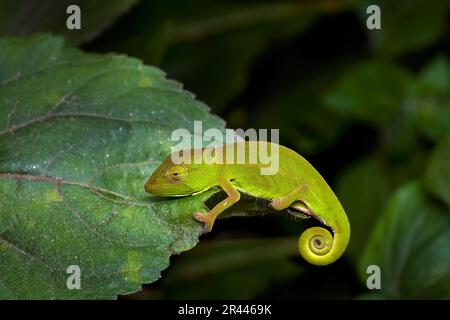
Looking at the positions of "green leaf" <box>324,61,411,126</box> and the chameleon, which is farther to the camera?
"green leaf" <box>324,61,411,126</box>

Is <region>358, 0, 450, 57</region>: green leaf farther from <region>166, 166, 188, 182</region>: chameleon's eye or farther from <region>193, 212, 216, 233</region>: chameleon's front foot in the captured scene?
<region>193, 212, 216, 233</region>: chameleon's front foot

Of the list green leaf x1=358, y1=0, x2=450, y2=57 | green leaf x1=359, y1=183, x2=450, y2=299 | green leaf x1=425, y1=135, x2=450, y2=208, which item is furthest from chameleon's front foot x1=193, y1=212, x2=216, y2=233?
green leaf x1=358, y1=0, x2=450, y2=57

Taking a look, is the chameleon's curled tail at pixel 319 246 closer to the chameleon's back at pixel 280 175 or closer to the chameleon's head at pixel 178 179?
the chameleon's back at pixel 280 175

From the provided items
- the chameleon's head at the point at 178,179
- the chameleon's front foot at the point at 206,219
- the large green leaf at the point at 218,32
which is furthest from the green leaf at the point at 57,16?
the chameleon's front foot at the point at 206,219

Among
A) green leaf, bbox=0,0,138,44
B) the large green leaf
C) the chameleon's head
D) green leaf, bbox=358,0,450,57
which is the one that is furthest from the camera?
green leaf, bbox=358,0,450,57

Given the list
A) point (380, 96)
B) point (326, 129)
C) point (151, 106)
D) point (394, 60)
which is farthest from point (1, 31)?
point (394, 60)

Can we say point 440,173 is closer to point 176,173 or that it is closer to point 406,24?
point 176,173
